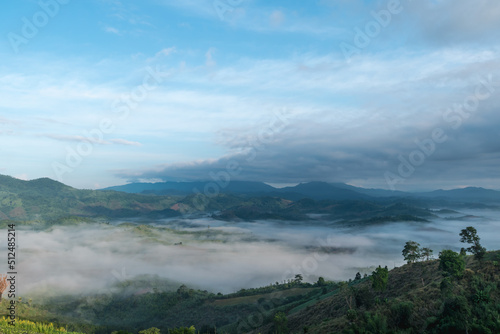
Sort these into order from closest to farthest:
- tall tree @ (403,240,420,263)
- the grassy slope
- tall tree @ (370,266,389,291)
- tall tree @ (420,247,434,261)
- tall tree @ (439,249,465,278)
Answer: the grassy slope < tall tree @ (439,249,465,278) < tall tree @ (370,266,389,291) < tall tree @ (403,240,420,263) < tall tree @ (420,247,434,261)

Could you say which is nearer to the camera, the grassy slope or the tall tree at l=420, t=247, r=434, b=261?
the grassy slope

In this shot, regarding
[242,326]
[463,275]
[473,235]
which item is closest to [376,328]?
[463,275]

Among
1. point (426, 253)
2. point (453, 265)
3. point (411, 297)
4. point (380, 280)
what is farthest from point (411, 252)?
point (411, 297)

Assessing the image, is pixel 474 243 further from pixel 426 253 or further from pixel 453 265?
pixel 426 253

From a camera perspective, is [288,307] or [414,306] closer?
[414,306]

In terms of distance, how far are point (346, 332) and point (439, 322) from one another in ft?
63.7

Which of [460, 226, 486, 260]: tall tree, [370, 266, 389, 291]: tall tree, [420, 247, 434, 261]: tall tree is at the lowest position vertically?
[370, 266, 389, 291]: tall tree

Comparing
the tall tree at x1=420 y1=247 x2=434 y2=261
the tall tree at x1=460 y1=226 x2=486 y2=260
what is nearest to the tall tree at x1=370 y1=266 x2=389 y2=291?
the tall tree at x1=460 y1=226 x2=486 y2=260

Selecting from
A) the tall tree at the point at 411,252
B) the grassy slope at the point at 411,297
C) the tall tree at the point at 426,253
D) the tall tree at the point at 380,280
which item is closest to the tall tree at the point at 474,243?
the grassy slope at the point at 411,297

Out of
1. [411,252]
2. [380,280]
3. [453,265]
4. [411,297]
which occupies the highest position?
[453,265]

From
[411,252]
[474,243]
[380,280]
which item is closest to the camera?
[474,243]

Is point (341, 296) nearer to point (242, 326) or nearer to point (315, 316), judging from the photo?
point (315, 316)

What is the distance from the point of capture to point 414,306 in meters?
71.2

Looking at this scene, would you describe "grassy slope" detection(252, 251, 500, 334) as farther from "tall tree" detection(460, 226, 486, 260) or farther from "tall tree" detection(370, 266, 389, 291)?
"tall tree" detection(370, 266, 389, 291)
